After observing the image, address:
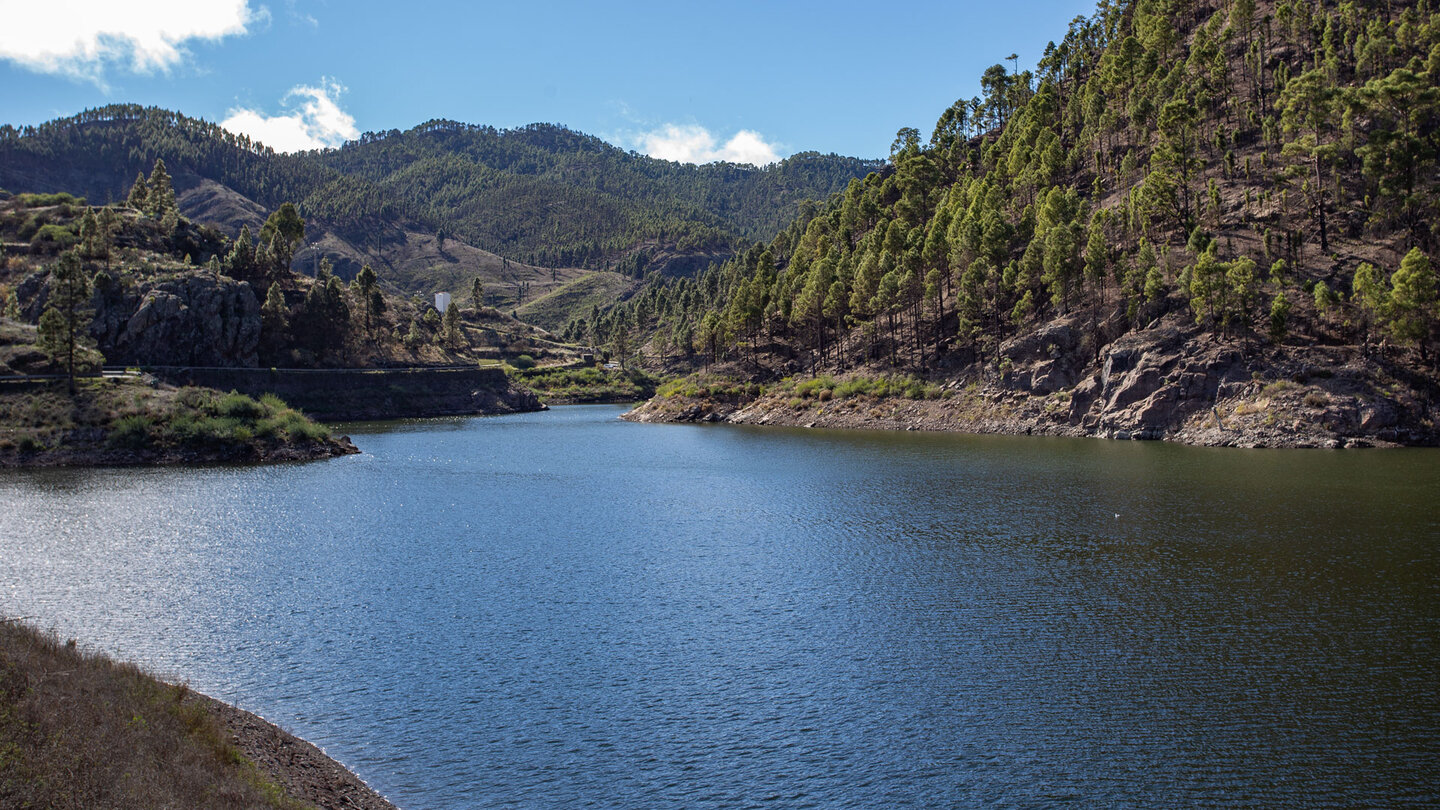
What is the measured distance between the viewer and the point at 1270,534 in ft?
143

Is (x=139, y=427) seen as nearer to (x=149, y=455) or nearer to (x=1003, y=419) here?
(x=149, y=455)

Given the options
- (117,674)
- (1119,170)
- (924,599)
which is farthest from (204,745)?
(1119,170)

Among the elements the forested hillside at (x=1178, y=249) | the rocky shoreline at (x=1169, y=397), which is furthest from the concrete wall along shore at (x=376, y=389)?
the rocky shoreline at (x=1169, y=397)

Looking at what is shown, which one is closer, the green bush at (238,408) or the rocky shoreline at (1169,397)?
the rocky shoreline at (1169,397)

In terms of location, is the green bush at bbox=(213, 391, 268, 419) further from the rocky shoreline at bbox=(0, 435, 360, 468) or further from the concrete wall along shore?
the concrete wall along shore

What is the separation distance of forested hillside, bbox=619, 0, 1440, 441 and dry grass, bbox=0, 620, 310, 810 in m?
89.7

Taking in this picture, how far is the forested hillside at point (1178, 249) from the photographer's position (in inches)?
3381

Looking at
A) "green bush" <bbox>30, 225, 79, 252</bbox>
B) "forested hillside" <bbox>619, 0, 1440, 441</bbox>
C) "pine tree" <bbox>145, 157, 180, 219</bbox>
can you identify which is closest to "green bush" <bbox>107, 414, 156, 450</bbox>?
"green bush" <bbox>30, 225, 79, 252</bbox>

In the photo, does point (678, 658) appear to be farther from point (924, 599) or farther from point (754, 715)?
point (924, 599)

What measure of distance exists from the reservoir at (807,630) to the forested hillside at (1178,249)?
25.8 m

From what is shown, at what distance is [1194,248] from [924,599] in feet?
267

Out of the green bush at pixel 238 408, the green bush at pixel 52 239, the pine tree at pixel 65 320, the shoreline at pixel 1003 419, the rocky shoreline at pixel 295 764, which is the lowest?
the rocky shoreline at pixel 295 764

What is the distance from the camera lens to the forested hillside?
85.9 meters

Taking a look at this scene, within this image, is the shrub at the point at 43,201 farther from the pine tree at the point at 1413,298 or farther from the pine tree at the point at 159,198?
the pine tree at the point at 1413,298
